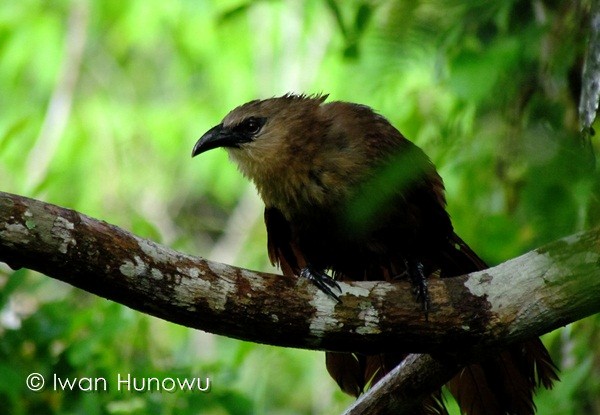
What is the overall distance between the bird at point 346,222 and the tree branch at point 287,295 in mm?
396

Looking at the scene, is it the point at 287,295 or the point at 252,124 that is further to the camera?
the point at 252,124

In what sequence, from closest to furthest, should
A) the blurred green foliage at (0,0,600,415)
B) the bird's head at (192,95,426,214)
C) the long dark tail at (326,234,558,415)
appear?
the blurred green foliage at (0,0,600,415) < the long dark tail at (326,234,558,415) < the bird's head at (192,95,426,214)

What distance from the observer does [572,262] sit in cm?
187

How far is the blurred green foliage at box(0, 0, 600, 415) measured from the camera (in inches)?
81.0

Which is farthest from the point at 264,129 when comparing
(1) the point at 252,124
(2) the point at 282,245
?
(2) the point at 282,245

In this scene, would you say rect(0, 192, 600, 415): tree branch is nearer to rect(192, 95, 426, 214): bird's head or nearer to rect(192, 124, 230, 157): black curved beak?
rect(192, 95, 426, 214): bird's head

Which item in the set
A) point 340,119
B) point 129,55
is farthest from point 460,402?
point 129,55

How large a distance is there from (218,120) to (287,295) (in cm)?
585

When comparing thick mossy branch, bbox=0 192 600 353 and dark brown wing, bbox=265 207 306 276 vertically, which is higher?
dark brown wing, bbox=265 207 306 276

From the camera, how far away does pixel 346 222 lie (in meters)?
3.06

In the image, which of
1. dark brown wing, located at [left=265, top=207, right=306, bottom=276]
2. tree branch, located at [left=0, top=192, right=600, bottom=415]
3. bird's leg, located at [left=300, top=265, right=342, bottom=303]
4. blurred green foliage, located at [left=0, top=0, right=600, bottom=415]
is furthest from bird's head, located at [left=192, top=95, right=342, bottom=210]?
tree branch, located at [left=0, top=192, right=600, bottom=415]

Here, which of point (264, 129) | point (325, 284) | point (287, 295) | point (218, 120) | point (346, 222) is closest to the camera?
point (287, 295)

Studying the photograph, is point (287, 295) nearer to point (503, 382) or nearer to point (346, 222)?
point (346, 222)

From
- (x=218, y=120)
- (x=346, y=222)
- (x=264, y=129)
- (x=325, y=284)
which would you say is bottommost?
(x=325, y=284)
